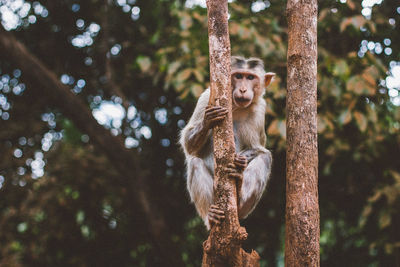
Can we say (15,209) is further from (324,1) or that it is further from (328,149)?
(324,1)

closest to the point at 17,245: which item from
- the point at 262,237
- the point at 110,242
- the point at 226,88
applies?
the point at 110,242

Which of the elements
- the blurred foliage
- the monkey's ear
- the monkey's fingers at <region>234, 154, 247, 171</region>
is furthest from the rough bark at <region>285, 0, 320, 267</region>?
the blurred foliage

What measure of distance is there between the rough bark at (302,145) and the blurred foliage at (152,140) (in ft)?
7.58

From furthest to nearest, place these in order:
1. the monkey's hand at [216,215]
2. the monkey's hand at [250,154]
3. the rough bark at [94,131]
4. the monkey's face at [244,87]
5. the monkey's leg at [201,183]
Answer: the rough bark at [94,131], the monkey's hand at [250,154], the monkey's leg at [201,183], the monkey's face at [244,87], the monkey's hand at [216,215]

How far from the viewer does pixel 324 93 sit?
5.77 meters

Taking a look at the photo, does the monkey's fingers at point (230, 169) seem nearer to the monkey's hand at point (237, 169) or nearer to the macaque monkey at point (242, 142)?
the monkey's hand at point (237, 169)

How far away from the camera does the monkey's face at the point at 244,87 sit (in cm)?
426

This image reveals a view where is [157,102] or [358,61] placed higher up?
[157,102]

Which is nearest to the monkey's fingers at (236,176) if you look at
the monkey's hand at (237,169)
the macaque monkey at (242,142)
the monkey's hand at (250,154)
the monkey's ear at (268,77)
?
the monkey's hand at (237,169)

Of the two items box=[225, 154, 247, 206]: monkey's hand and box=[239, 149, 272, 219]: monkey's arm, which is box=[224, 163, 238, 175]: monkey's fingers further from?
box=[239, 149, 272, 219]: monkey's arm

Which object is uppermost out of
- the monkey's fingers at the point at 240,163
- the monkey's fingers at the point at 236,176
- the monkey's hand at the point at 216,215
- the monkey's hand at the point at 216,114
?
the monkey's hand at the point at 216,114

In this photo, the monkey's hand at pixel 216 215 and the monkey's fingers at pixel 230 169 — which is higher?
the monkey's fingers at pixel 230 169

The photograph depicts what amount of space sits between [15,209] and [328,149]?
5313 mm

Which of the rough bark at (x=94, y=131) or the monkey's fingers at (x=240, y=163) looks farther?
the rough bark at (x=94, y=131)
